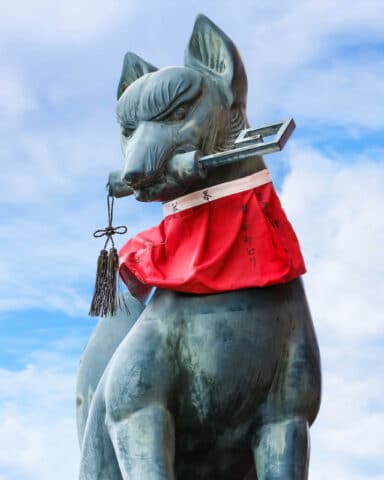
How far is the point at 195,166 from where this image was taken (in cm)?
414

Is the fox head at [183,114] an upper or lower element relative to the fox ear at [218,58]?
lower

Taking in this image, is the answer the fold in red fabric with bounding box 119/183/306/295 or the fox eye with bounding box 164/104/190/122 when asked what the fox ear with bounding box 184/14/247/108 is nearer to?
the fox eye with bounding box 164/104/190/122

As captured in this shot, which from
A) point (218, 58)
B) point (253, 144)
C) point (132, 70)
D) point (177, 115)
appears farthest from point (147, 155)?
point (132, 70)

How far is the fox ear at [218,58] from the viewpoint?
4.42 metres

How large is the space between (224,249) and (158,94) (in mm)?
636

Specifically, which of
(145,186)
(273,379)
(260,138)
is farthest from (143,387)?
(260,138)

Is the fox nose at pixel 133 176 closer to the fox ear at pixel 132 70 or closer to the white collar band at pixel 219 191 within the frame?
the white collar band at pixel 219 191

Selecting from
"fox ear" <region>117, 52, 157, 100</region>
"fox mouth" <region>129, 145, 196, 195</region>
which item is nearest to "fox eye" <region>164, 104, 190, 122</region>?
"fox mouth" <region>129, 145, 196, 195</region>

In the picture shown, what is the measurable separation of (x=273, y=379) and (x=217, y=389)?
0.21 metres

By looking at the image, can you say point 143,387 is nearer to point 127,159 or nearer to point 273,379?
point 273,379

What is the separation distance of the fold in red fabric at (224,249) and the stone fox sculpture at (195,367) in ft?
0.23

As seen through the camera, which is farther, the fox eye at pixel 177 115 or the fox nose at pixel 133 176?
the fox eye at pixel 177 115

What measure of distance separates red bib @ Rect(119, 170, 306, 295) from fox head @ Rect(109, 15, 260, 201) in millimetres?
91

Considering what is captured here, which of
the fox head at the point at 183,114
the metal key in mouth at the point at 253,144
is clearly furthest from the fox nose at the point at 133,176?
the metal key in mouth at the point at 253,144
